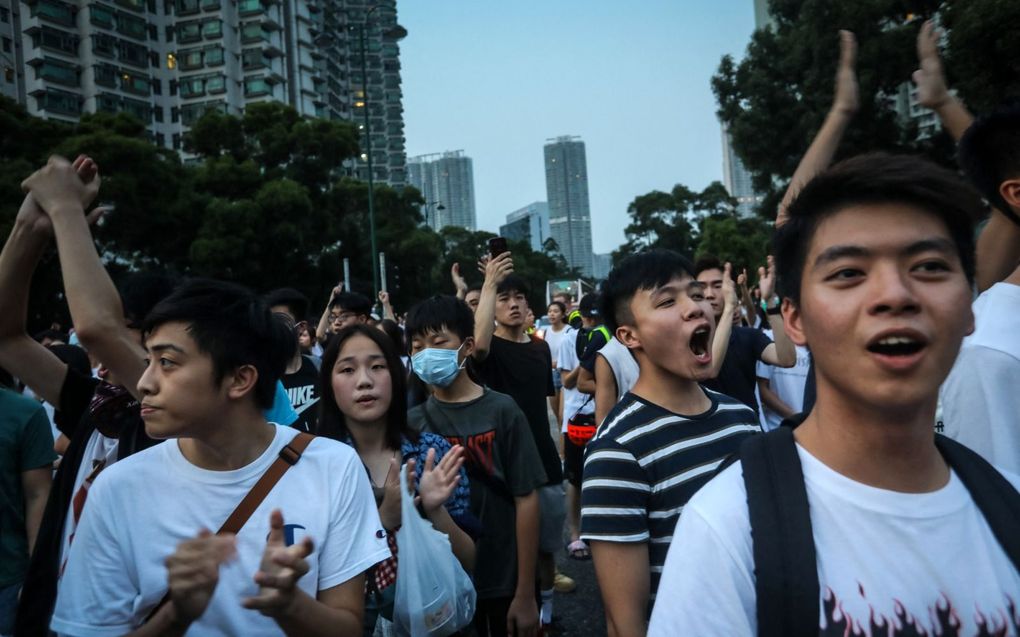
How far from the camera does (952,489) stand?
56.6 inches

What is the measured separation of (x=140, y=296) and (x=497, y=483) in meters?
1.75

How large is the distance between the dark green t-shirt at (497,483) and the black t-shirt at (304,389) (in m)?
1.23

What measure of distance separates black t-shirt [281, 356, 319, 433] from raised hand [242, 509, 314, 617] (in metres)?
2.71

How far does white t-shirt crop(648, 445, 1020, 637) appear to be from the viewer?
4.31 feet

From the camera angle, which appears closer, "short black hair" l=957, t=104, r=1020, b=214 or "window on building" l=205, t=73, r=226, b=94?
"short black hair" l=957, t=104, r=1020, b=214

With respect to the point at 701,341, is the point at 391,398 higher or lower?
lower

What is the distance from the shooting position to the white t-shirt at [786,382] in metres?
5.12

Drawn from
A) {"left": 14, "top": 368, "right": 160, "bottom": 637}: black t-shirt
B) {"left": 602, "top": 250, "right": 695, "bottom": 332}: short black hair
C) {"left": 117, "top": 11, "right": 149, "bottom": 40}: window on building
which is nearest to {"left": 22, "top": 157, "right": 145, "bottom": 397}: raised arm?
{"left": 14, "top": 368, "right": 160, "bottom": 637}: black t-shirt

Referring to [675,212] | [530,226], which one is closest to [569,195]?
[530,226]

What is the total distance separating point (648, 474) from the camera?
235 cm

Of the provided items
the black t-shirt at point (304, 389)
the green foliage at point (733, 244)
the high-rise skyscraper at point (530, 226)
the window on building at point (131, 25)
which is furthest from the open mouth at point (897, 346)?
the high-rise skyscraper at point (530, 226)

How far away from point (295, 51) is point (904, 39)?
60.2 metres

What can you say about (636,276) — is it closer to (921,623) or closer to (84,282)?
(921,623)

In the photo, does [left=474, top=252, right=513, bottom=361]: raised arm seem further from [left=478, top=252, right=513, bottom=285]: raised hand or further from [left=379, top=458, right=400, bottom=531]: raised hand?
[left=379, top=458, right=400, bottom=531]: raised hand
